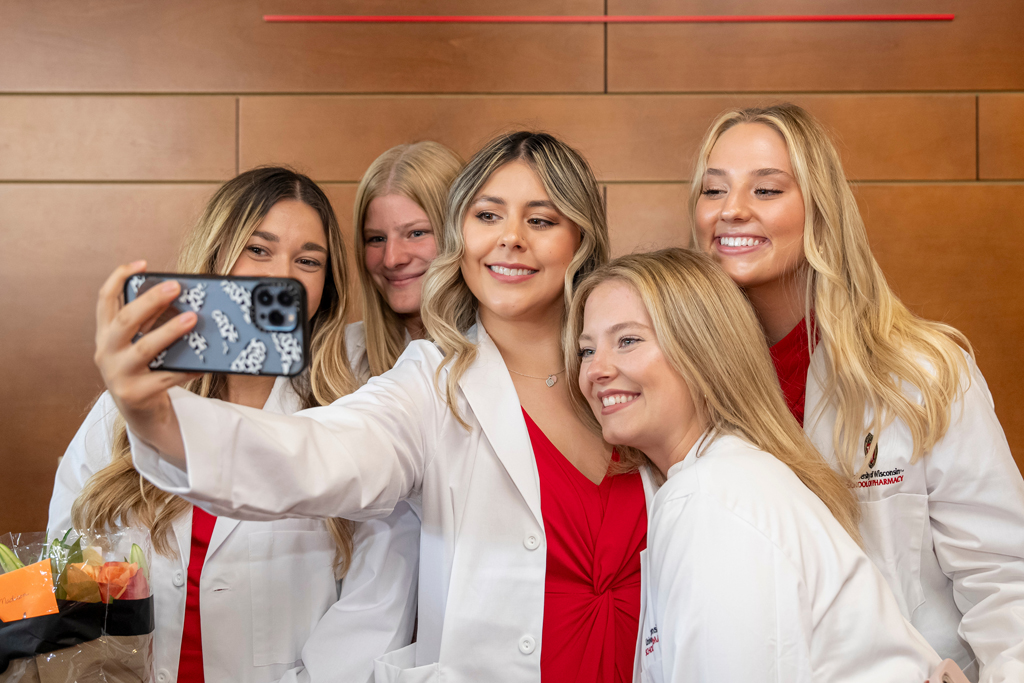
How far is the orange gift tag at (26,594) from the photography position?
1.15 m

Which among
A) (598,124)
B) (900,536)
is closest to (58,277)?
(598,124)

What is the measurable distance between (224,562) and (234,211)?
878mm

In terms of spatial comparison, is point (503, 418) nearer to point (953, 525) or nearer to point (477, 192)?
point (477, 192)

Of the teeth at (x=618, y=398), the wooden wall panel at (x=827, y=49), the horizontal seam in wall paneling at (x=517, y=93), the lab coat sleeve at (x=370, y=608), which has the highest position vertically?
the wooden wall panel at (x=827, y=49)

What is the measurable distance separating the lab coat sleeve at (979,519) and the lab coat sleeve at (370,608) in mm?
1276

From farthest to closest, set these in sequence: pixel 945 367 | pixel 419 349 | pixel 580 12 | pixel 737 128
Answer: pixel 580 12, pixel 737 128, pixel 419 349, pixel 945 367

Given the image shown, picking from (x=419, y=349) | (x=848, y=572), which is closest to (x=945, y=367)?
(x=848, y=572)

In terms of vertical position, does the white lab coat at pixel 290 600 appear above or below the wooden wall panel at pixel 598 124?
below

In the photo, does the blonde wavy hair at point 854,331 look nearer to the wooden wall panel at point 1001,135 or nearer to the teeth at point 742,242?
the teeth at point 742,242

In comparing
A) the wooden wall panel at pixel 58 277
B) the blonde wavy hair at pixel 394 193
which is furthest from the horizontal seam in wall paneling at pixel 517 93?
the blonde wavy hair at pixel 394 193

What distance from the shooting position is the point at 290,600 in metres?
1.76

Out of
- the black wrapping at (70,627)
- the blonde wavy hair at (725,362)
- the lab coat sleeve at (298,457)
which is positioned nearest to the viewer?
the lab coat sleeve at (298,457)

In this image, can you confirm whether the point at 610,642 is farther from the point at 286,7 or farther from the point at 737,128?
the point at 286,7

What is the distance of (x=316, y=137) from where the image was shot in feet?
9.75
